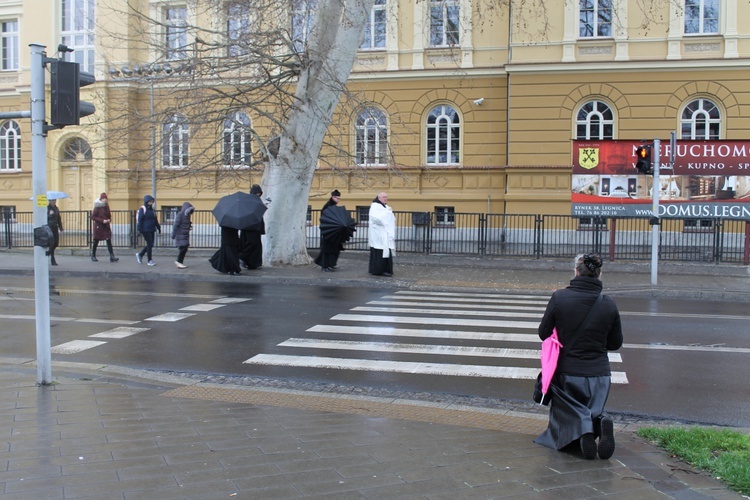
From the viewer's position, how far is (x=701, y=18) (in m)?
25.3

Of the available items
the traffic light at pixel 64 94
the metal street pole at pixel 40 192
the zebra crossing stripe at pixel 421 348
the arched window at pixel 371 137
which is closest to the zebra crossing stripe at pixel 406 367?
the zebra crossing stripe at pixel 421 348

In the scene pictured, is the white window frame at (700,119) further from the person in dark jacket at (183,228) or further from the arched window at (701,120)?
the person in dark jacket at (183,228)

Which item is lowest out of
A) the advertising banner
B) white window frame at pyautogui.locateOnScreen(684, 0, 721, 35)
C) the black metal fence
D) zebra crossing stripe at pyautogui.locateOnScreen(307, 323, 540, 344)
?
zebra crossing stripe at pyautogui.locateOnScreen(307, 323, 540, 344)

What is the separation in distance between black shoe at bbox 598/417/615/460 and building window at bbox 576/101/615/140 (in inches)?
900

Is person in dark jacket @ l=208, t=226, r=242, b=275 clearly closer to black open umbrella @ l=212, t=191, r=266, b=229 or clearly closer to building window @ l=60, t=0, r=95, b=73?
black open umbrella @ l=212, t=191, r=266, b=229

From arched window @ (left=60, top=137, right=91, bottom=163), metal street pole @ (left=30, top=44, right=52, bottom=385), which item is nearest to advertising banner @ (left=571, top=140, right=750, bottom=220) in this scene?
metal street pole @ (left=30, top=44, right=52, bottom=385)

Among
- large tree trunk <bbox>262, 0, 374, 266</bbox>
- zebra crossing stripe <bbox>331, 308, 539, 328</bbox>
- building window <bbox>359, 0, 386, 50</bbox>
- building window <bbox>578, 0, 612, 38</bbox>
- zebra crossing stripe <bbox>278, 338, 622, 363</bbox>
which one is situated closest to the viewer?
zebra crossing stripe <bbox>278, 338, 622, 363</bbox>

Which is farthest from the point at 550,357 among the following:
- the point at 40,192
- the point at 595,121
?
the point at 595,121

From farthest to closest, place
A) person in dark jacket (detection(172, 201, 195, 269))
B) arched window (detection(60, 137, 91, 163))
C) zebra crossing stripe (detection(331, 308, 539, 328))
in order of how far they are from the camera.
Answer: arched window (detection(60, 137, 91, 163)), person in dark jacket (detection(172, 201, 195, 269)), zebra crossing stripe (detection(331, 308, 539, 328))

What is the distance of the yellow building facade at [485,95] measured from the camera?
992 inches

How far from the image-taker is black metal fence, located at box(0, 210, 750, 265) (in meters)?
20.3

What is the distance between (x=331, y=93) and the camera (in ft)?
58.6

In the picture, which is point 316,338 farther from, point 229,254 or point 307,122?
point 307,122

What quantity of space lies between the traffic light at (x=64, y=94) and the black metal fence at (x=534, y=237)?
1566 cm
